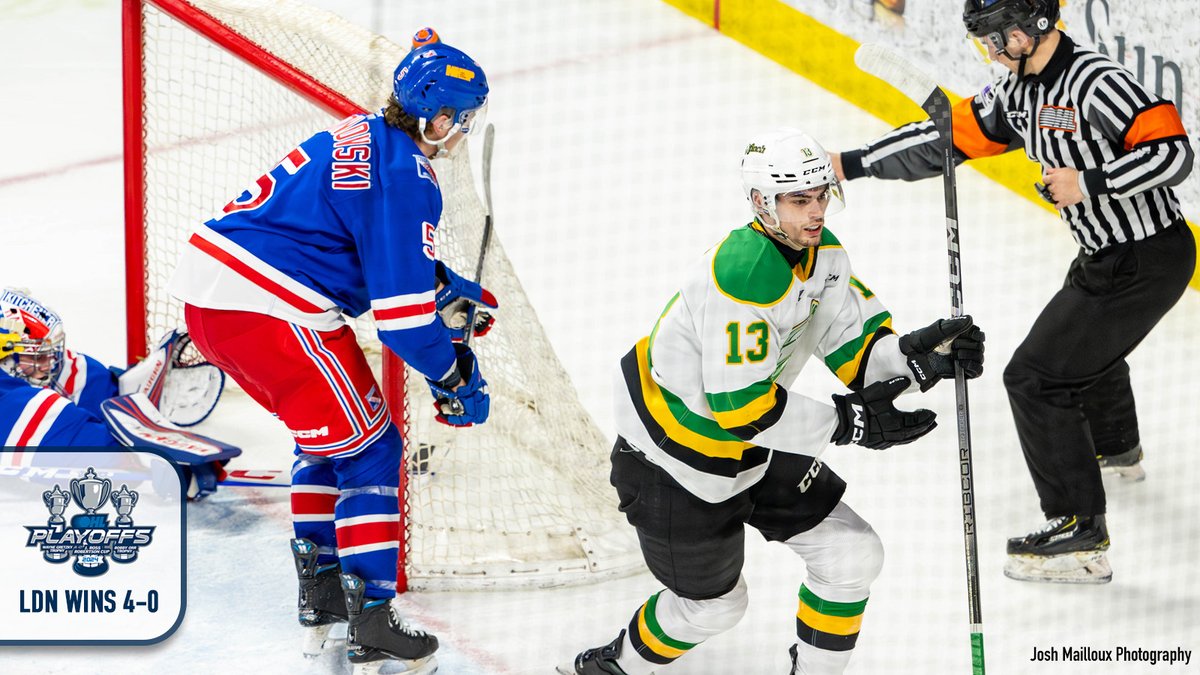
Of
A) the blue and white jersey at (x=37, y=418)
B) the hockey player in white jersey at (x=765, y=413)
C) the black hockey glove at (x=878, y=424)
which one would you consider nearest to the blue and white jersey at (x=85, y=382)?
the blue and white jersey at (x=37, y=418)

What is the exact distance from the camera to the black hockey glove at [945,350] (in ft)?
8.90

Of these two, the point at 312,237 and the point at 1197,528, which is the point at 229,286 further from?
the point at 1197,528

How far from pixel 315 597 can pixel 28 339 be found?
3.53 ft

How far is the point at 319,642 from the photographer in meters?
3.22

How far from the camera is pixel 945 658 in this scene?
324cm

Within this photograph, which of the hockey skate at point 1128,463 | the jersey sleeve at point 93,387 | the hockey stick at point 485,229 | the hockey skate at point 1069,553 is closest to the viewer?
the hockey stick at point 485,229

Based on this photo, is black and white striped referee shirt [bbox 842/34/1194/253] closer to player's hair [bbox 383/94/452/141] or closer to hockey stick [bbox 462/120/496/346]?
hockey stick [bbox 462/120/496/346]

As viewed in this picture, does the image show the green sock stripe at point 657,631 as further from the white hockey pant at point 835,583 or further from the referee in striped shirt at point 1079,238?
the referee in striped shirt at point 1079,238

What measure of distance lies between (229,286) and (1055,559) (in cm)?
201

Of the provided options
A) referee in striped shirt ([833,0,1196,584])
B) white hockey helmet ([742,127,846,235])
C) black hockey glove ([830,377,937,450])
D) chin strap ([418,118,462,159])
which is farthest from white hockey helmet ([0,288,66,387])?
referee in striped shirt ([833,0,1196,584])

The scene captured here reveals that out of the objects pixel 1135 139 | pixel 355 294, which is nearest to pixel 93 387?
pixel 355 294

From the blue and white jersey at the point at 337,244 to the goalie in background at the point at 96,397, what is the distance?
70 cm

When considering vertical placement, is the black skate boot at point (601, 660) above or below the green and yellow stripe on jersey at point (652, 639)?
below

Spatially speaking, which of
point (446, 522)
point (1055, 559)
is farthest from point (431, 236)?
point (1055, 559)
